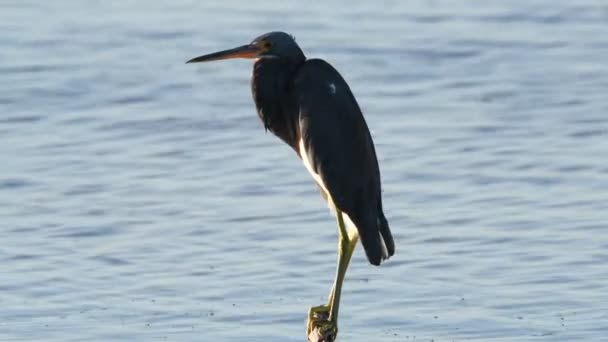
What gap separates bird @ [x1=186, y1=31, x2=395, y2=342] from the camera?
7.11 m

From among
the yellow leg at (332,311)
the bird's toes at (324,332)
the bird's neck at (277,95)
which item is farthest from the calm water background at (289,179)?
the bird's neck at (277,95)

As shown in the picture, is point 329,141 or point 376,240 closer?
point 376,240

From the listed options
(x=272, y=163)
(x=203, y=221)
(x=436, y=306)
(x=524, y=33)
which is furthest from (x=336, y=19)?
(x=436, y=306)

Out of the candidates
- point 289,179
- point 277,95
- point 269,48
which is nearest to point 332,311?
point 277,95

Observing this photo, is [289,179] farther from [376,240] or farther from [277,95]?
[376,240]

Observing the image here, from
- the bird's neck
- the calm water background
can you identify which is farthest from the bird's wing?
the calm water background

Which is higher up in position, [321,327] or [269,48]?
[269,48]

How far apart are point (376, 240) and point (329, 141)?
0.48 m

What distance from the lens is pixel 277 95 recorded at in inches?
295

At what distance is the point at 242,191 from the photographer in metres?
10.3

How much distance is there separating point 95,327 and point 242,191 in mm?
2211

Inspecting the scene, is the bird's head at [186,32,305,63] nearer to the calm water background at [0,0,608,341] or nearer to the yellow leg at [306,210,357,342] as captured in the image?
the yellow leg at [306,210,357,342]

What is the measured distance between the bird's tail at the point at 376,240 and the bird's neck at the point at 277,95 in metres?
0.63

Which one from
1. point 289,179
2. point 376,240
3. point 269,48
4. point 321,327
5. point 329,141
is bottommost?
point 289,179
